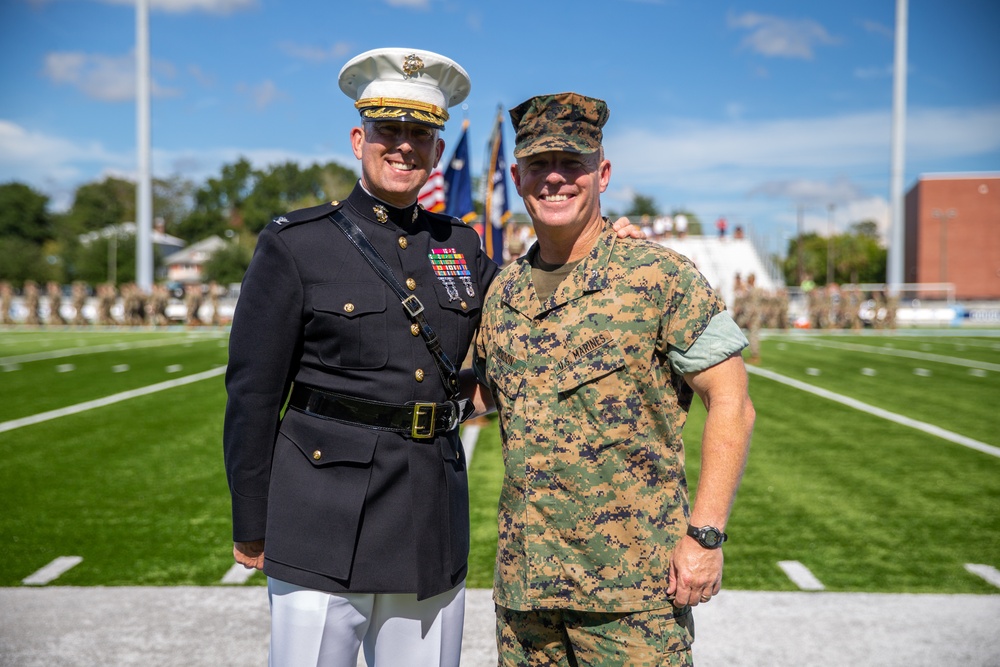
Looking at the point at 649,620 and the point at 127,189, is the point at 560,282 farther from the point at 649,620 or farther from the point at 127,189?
the point at 127,189

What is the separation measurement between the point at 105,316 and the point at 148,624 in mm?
34667

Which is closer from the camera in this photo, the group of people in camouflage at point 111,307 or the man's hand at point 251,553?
the man's hand at point 251,553

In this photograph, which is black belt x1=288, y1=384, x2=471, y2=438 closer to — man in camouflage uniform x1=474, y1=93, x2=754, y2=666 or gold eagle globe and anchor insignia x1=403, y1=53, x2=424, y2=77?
man in camouflage uniform x1=474, y1=93, x2=754, y2=666

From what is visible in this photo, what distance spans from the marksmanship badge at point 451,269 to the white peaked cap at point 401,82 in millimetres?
406

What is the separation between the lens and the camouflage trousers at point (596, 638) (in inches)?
85.8

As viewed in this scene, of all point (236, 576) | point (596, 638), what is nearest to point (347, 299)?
point (596, 638)

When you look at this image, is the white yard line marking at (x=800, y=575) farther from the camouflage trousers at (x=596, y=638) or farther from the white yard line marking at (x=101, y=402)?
the white yard line marking at (x=101, y=402)

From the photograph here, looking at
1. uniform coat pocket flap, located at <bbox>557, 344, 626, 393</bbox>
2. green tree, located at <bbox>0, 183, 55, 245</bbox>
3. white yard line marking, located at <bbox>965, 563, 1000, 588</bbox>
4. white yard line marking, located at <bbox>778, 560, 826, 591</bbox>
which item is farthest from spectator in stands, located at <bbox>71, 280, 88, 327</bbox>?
green tree, located at <bbox>0, 183, 55, 245</bbox>

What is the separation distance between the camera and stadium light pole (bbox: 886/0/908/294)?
126ft

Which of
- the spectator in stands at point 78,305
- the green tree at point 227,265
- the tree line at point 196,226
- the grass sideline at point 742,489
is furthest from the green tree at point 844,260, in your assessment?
the grass sideline at point 742,489

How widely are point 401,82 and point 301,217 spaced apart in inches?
19.7

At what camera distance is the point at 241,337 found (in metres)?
2.25

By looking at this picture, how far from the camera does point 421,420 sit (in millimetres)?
2354

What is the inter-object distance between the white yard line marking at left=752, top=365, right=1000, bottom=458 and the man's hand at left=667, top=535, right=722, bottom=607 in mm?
7370
